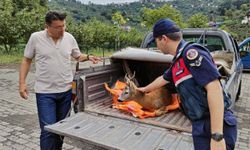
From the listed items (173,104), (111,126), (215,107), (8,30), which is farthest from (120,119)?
(8,30)

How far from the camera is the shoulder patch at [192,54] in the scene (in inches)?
74.7

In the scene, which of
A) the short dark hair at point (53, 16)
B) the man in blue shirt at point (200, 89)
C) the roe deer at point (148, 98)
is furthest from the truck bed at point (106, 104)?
the man in blue shirt at point (200, 89)

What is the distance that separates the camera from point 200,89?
1.92m

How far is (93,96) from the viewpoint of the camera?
382 cm

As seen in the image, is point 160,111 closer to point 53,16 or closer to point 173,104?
point 173,104

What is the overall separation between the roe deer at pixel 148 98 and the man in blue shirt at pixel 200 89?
1.67 meters

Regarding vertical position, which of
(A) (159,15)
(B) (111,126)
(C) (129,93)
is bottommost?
(B) (111,126)

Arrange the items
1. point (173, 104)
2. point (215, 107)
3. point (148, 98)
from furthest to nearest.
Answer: point (173, 104) → point (148, 98) → point (215, 107)

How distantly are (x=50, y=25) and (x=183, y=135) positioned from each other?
6.06ft

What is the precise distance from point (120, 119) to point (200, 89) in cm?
166

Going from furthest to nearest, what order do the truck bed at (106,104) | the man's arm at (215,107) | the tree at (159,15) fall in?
the tree at (159,15)
the truck bed at (106,104)
the man's arm at (215,107)

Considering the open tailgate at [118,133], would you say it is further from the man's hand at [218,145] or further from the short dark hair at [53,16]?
the short dark hair at [53,16]

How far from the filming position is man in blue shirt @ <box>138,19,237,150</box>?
1.83 metres

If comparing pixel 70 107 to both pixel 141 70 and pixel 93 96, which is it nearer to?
pixel 93 96
